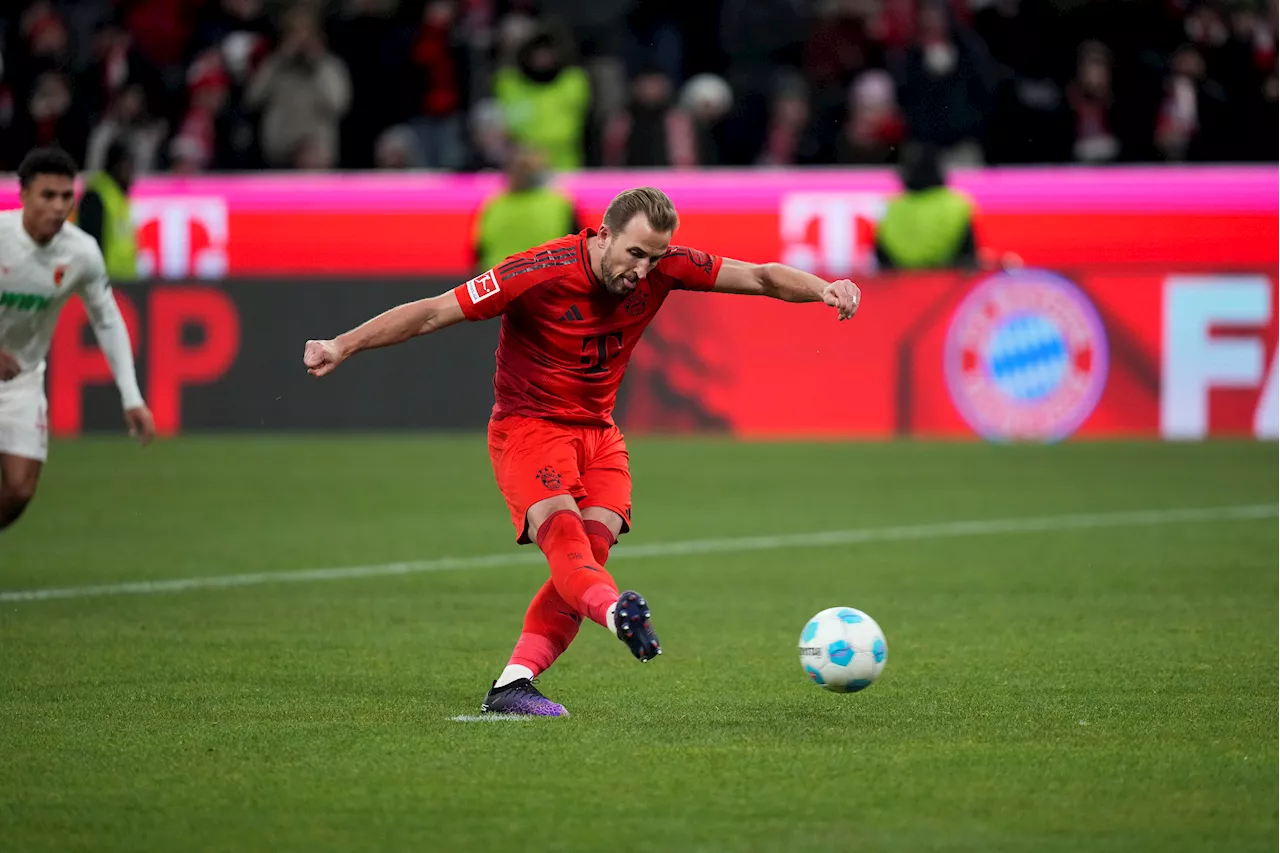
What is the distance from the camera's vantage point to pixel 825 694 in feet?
23.2

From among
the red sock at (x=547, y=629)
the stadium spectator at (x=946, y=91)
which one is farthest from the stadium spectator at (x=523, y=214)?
the red sock at (x=547, y=629)

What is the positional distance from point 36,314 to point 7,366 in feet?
2.15

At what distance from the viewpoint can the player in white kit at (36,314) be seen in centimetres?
895

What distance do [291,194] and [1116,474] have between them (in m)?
8.71

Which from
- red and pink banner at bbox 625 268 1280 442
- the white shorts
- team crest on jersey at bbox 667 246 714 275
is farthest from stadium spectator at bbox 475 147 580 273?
team crest on jersey at bbox 667 246 714 275

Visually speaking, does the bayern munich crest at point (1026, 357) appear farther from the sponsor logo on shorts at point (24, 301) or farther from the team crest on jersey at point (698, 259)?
the team crest on jersey at point (698, 259)

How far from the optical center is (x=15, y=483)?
9.14 meters

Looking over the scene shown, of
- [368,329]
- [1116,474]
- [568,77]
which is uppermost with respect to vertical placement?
[568,77]

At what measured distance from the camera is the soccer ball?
6.48 metres

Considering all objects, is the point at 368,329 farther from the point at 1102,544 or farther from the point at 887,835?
the point at 1102,544

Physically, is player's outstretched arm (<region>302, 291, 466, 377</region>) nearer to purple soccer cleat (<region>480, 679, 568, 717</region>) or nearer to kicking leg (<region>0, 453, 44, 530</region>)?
purple soccer cleat (<region>480, 679, 568, 717</region>)

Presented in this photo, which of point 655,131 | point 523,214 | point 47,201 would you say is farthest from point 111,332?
point 655,131

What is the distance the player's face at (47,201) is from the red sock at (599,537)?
333 centimetres

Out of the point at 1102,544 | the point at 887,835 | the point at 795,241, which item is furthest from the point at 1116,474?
the point at 887,835
